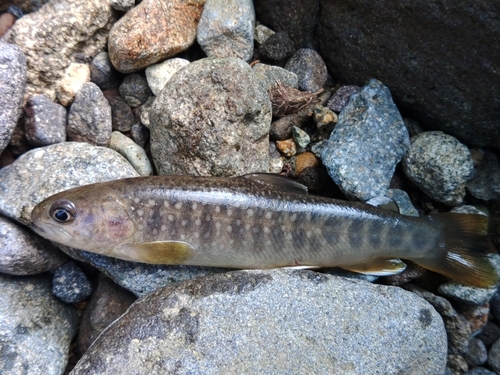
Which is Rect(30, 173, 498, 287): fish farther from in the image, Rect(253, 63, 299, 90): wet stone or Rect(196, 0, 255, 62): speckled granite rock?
Rect(196, 0, 255, 62): speckled granite rock

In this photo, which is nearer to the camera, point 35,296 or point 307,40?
point 35,296

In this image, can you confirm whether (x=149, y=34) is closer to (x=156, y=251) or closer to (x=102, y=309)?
(x=156, y=251)

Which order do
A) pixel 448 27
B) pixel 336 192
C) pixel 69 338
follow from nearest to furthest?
pixel 448 27 < pixel 69 338 < pixel 336 192

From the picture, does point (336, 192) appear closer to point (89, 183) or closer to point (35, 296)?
point (89, 183)

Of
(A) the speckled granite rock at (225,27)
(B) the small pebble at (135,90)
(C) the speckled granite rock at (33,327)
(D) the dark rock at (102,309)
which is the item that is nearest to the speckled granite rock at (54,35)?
(B) the small pebble at (135,90)

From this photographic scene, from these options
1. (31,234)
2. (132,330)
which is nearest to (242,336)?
(132,330)

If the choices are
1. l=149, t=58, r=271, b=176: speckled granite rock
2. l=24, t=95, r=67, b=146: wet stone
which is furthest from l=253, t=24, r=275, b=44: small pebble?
l=24, t=95, r=67, b=146: wet stone
